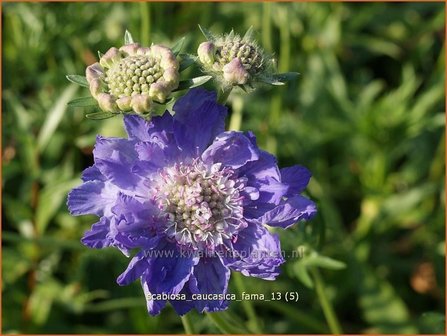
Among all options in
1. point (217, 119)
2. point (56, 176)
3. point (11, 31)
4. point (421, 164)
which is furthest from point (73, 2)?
point (421, 164)

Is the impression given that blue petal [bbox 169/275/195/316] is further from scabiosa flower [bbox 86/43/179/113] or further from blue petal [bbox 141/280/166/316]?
scabiosa flower [bbox 86/43/179/113]

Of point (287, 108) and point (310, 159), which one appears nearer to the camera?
point (310, 159)

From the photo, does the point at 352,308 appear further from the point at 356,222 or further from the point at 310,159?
the point at 310,159

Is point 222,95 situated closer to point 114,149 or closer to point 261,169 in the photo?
point 261,169

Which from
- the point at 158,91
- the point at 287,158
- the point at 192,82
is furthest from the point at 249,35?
the point at 287,158

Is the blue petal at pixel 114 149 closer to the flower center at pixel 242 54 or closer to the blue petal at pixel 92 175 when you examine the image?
the blue petal at pixel 92 175

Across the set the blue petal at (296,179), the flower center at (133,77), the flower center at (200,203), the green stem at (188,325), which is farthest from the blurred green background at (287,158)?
the flower center at (133,77)
